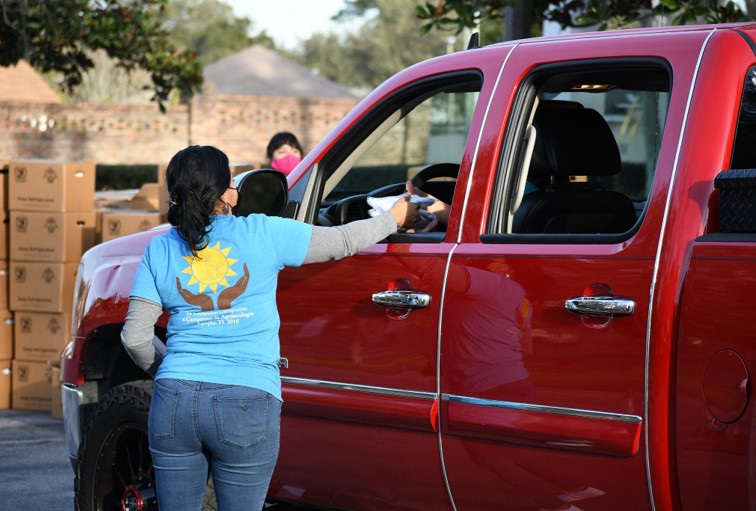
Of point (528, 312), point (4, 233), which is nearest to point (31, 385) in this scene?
point (4, 233)

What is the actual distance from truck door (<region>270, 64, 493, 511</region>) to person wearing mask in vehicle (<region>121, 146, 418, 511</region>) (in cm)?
48

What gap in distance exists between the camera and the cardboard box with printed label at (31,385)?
8.64 meters

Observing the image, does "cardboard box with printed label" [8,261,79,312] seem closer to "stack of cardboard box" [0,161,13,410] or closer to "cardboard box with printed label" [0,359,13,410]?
"stack of cardboard box" [0,161,13,410]

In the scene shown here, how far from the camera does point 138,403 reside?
4457 mm

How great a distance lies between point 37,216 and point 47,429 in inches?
55.3

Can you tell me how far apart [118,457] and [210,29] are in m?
85.1

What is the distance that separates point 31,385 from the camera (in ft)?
28.5

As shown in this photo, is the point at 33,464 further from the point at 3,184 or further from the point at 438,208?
the point at 438,208

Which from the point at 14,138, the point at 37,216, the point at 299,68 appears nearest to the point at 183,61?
the point at 37,216

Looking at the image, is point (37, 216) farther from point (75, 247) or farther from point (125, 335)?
point (125, 335)

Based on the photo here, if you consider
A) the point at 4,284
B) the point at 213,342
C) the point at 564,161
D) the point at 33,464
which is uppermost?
the point at 564,161

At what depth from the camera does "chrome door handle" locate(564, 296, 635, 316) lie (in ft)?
11.0

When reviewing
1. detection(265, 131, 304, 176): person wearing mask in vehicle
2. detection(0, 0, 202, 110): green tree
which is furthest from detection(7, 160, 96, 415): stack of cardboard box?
detection(0, 0, 202, 110): green tree


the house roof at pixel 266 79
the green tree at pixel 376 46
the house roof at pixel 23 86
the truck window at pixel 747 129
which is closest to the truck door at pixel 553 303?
the truck window at pixel 747 129
